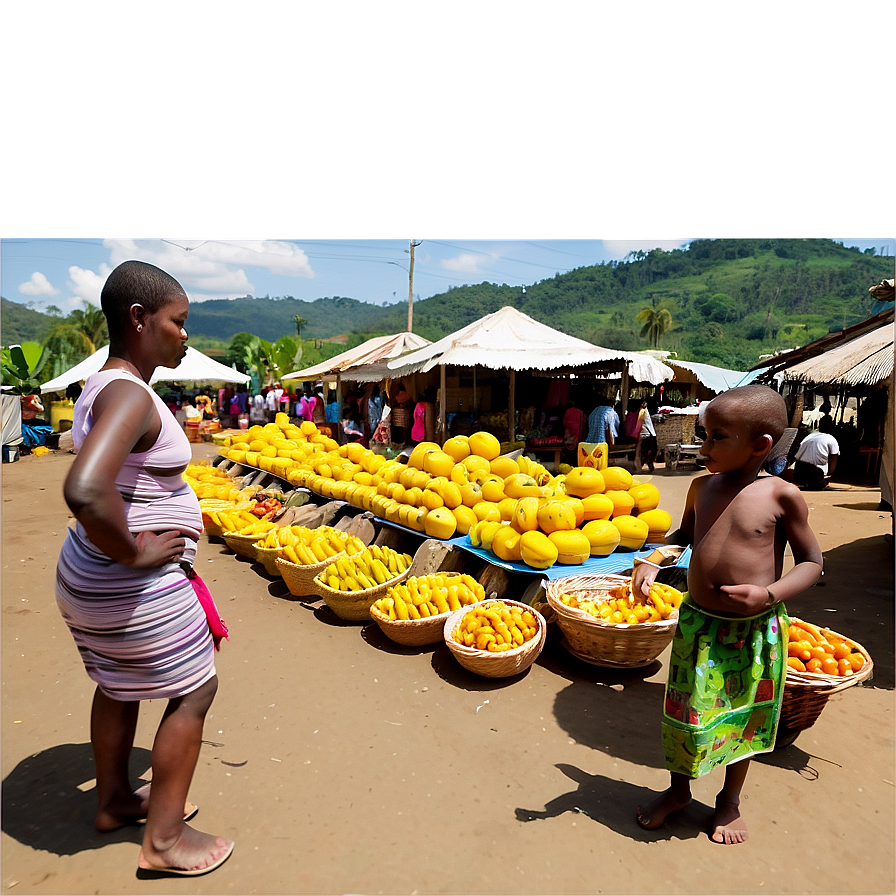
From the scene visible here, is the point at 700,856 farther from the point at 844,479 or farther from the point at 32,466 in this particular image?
the point at 32,466

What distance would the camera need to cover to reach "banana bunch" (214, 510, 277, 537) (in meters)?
6.02

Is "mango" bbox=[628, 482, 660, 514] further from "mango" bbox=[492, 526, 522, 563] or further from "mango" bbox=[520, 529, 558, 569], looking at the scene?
"mango" bbox=[492, 526, 522, 563]

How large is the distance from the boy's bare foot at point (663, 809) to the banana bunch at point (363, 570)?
8.22 ft

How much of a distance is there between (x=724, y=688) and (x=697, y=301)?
247 ft

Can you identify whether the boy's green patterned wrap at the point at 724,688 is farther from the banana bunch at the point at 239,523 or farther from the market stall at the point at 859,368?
the banana bunch at the point at 239,523

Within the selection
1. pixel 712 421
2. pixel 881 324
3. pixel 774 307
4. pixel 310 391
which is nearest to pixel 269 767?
pixel 712 421

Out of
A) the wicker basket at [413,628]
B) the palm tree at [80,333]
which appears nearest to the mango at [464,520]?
the wicker basket at [413,628]

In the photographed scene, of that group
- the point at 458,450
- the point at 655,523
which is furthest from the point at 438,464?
the point at 655,523

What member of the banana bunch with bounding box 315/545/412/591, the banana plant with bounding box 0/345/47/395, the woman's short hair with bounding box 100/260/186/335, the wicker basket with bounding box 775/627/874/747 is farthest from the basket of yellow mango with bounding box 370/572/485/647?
the banana plant with bounding box 0/345/47/395

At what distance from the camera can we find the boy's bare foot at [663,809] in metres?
2.28

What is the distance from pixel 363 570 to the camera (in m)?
4.48

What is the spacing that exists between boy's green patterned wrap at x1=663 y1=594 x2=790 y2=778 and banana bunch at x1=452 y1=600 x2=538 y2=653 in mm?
1362

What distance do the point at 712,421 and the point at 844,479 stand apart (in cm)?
1368

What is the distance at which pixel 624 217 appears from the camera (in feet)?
13.0
